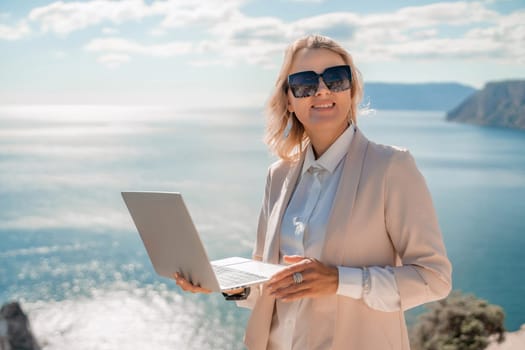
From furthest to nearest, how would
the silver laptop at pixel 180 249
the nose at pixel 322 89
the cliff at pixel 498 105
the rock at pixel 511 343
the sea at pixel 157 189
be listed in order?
1. the cliff at pixel 498 105
2. the sea at pixel 157 189
3. the rock at pixel 511 343
4. the nose at pixel 322 89
5. the silver laptop at pixel 180 249

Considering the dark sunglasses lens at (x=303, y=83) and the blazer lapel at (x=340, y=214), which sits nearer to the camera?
the blazer lapel at (x=340, y=214)

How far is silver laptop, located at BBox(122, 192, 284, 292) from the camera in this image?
1.42m

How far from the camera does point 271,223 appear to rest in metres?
1.72

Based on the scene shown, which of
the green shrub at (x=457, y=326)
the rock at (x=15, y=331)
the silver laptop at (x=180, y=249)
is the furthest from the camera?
the green shrub at (x=457, y=326)

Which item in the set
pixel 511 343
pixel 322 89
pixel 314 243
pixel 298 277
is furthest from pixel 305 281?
pixel 511 343

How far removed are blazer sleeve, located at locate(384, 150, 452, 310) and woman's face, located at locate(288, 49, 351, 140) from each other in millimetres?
217

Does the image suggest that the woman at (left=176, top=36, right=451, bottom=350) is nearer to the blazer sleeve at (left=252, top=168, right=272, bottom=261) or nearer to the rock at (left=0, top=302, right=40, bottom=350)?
the blazer sleeve at (left=252, top=168, right=272, bottom=261)

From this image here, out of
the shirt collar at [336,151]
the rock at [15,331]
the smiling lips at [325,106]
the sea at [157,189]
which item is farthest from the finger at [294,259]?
the sea at [157,189]

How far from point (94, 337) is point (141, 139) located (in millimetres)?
14468

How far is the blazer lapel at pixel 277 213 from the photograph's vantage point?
1.65 m

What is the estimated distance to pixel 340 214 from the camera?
4.96ft

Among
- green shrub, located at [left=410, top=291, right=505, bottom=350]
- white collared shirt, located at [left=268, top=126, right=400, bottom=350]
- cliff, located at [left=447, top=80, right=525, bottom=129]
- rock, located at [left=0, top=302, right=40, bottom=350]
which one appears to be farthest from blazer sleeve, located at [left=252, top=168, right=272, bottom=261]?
cliff, located at [left=447, top=80, right=525, bottom=129]

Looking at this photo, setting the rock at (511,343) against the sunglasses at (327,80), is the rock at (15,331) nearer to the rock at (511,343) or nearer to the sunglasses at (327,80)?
the rock at (511,343)

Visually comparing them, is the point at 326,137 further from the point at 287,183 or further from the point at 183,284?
the point at 183,284
